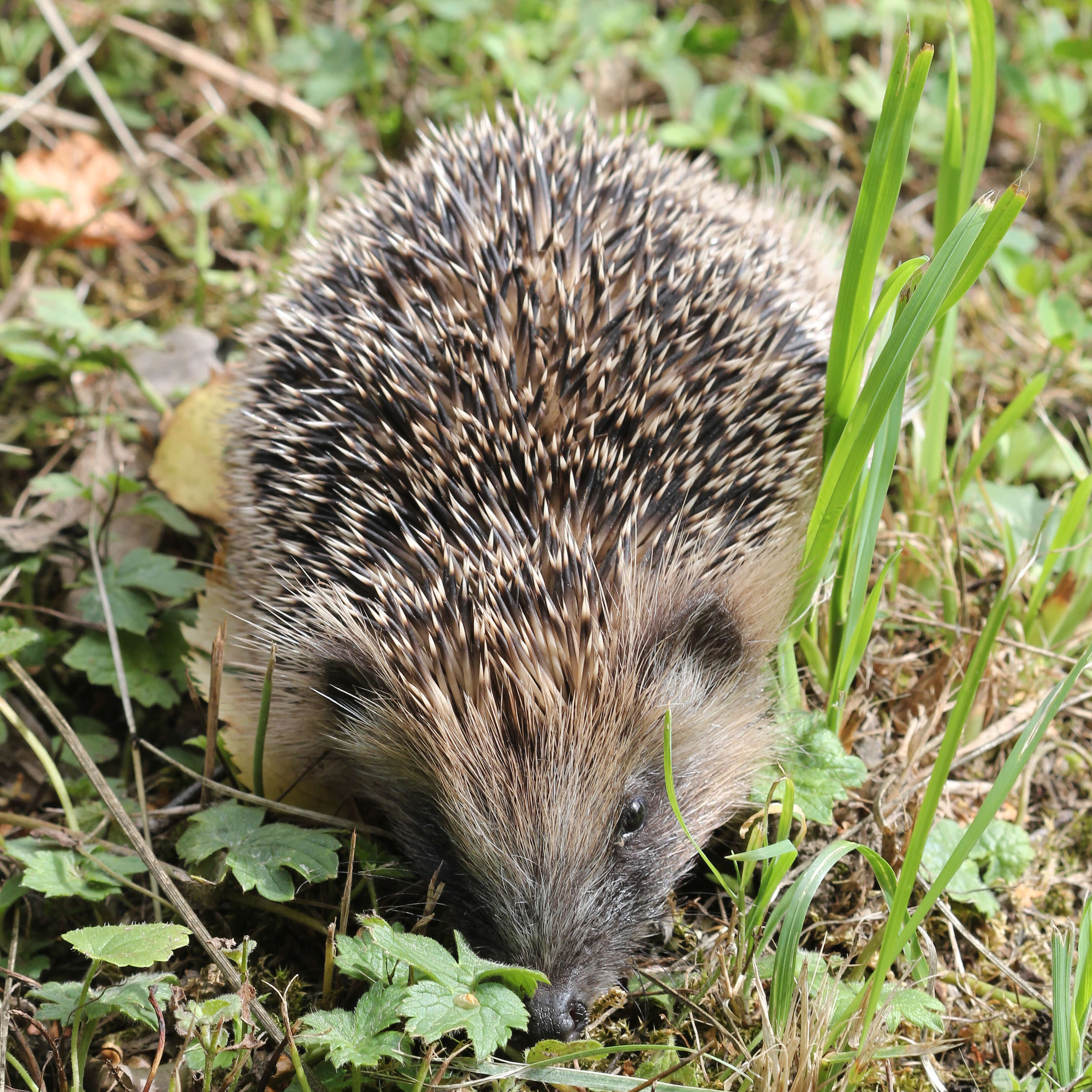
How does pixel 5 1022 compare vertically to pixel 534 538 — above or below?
below

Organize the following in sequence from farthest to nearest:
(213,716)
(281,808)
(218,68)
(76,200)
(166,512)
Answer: (218,68), (76,200), (166,512), (213,716), (281,808)

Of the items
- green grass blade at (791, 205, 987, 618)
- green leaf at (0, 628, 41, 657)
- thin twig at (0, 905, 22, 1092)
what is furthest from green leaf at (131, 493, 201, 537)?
green grass blade at (791, 205, 987, 618)

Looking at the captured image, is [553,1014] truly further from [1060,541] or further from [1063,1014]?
[1060,541]

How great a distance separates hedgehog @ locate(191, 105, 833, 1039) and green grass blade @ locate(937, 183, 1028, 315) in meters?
0.57

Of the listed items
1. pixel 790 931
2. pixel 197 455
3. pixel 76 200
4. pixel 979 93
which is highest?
pixel 979 93

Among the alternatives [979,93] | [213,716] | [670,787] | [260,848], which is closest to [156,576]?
[213,716]

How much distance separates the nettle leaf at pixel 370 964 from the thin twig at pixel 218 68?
12.1 feet

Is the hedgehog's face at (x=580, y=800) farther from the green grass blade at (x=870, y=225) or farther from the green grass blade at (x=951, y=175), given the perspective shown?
the green grass blade at (x=951, y=175)

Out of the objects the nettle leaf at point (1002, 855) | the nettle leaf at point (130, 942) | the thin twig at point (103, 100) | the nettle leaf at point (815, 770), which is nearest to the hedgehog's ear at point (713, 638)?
the nettle leaf at point (815, 770)

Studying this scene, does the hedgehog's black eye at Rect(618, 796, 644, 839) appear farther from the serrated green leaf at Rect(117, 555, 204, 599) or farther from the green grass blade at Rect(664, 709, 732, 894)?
the serrated green leaf at Rect(117, 555, 204, 599)

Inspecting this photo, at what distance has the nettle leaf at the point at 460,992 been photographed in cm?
192

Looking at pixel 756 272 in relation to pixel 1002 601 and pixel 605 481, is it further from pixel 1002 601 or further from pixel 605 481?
pixel 1002 601

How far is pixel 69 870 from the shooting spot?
2.46 metres

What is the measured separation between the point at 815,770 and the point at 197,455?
2.14m
